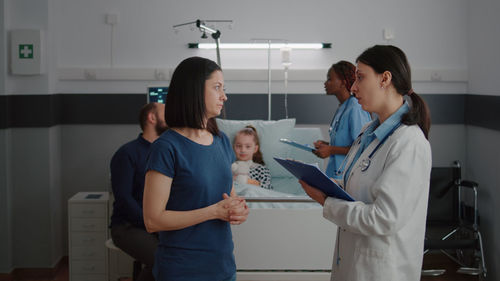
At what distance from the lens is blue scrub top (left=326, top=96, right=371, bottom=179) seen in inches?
133

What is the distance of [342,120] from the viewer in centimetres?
342

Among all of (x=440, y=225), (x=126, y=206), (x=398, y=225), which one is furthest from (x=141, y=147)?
(x=440, y=225)

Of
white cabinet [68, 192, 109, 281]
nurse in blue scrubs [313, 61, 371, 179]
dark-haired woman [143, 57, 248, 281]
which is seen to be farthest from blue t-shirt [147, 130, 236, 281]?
white cabinet [68, 192, 109, 281]

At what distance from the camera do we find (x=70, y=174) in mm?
4773

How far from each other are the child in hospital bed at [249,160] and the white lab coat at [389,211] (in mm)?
1972

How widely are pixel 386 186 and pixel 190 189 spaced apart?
0.62 m

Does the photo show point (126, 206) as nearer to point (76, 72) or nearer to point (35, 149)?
point (35, 149)

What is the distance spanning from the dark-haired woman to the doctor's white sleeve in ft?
1.30

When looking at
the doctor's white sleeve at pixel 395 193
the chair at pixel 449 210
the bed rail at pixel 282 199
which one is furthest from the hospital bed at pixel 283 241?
the chair at pixel 449 210

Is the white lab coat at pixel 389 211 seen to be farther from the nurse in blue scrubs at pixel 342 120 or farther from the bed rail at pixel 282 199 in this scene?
the nurse in blue scrubs at pixel 342 120

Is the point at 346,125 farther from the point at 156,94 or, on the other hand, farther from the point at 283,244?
the point at 156,94

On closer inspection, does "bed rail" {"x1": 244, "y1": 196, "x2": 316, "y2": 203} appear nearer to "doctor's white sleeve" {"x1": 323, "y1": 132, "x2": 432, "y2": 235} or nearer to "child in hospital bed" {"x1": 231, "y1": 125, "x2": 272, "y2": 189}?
"child in hospital bed" {"x1": 231, "y1": 125, "x2": 272, "y2": 189}

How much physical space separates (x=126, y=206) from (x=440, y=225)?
95.5 inches

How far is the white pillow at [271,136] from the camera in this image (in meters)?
4.05
